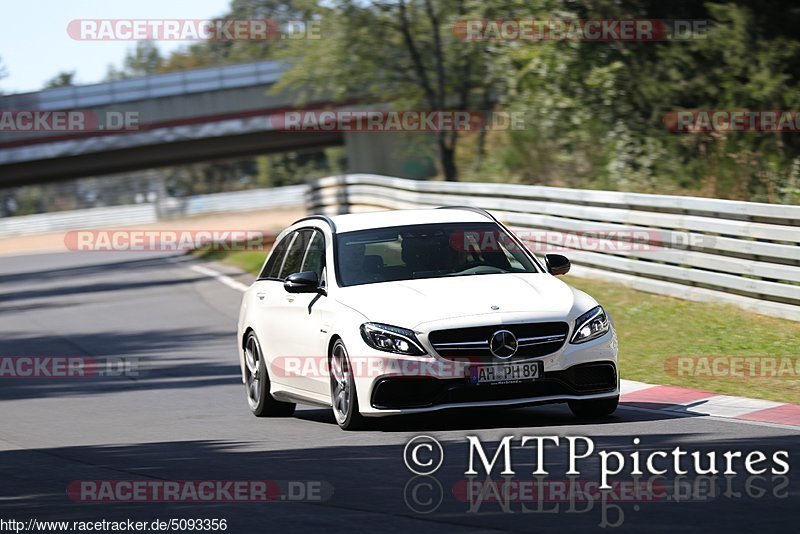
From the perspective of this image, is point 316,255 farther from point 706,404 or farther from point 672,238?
point 672,238

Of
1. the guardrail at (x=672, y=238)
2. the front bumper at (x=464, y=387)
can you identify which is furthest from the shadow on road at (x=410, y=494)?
the guardrail at (x=672, y=238)

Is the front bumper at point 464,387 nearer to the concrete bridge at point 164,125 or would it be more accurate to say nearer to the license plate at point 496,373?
the license plate at point 496,373

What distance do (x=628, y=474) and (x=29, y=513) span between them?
323 cm

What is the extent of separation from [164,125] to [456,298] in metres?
→ 51.4

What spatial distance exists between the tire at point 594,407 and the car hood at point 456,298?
698mm

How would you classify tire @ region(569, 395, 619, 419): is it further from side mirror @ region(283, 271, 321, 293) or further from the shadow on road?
side mirror @ region(283, 271, 321, 293)

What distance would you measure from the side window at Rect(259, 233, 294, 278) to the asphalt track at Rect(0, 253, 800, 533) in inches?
47.9

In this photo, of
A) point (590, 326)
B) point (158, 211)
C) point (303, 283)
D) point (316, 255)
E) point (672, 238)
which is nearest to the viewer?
point (590, 326)

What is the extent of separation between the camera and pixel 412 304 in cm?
1020

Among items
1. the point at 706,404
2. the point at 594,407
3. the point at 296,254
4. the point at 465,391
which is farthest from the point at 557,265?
the point at 296,254

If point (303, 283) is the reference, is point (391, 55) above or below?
below

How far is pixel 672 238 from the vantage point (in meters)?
18.3

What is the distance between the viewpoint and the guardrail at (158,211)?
85125 mm

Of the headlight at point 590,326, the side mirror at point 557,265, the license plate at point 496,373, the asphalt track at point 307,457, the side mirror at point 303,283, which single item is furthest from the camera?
the side mirror at point 557,265
